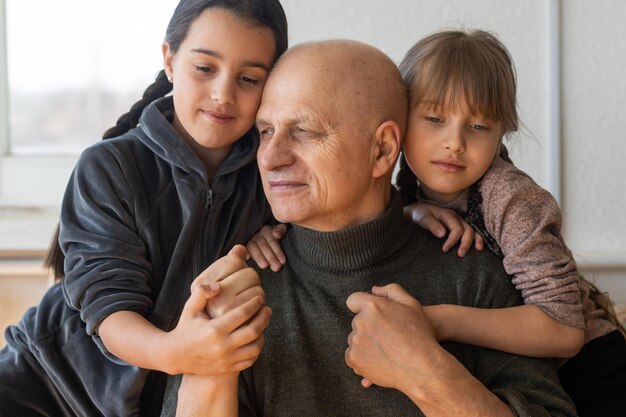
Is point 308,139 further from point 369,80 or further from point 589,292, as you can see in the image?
point 589,292

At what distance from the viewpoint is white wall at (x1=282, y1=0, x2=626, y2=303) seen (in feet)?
8.82

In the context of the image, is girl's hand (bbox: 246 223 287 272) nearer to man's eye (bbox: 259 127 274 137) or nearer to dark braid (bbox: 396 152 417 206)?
man's eye (bbox: 259 127 274 137)

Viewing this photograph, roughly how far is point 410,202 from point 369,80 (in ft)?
1.55

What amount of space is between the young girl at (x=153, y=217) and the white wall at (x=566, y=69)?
2.99 ft

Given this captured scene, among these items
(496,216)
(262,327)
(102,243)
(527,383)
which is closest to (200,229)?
(102,243)

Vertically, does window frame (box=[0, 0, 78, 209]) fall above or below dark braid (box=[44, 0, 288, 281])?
below

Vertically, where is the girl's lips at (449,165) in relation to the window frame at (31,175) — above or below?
above

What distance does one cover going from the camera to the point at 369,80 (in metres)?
1.76

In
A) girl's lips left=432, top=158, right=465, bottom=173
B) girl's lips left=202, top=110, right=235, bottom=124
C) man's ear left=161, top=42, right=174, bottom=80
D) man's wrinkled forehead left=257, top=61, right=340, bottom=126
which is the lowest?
girl's lips left=432, top=158, right=465, bottom=173

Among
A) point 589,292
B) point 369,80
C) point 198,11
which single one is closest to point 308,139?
point 369,80

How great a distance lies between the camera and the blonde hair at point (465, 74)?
1.80 meters

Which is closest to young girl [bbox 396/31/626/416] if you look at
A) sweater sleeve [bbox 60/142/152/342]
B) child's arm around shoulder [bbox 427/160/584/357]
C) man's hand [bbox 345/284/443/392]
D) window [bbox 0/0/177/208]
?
child's arm around shoulder [bbox 427/160/584/357]

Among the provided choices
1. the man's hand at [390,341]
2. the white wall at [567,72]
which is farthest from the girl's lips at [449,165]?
the white wall at [567,72]

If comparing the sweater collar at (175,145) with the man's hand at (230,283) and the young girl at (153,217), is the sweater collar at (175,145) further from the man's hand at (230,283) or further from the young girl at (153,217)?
the man's hand at (230,283)
